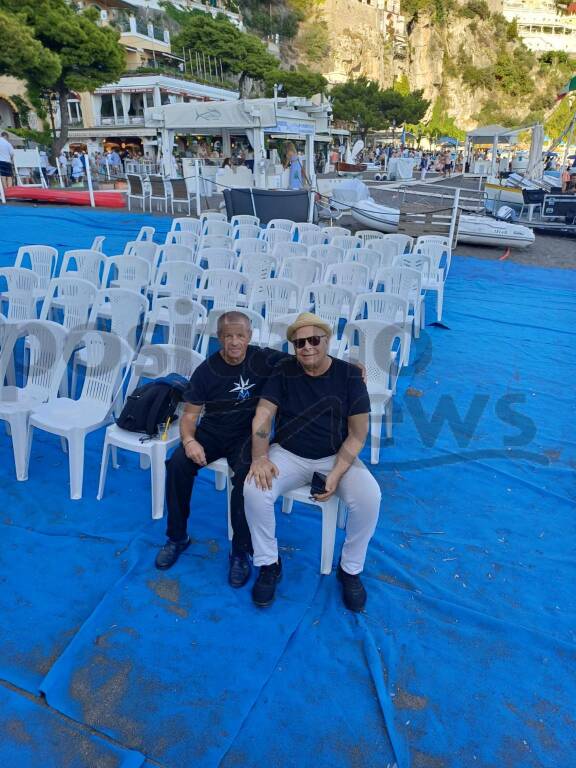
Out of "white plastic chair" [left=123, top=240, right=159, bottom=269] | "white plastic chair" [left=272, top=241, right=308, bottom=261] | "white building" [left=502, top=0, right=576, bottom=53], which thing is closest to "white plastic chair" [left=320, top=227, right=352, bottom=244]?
"white plastic chair" [left=272, top=241, right=308, bottom=261]

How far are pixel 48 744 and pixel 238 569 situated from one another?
3.23ft

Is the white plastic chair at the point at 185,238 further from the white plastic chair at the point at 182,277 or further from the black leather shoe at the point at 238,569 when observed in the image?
the black leather shoe at the point at 238,569

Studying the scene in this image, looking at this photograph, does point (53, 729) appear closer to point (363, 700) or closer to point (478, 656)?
point (363, 700)

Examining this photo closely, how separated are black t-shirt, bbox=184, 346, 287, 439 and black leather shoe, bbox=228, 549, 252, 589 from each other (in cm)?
59

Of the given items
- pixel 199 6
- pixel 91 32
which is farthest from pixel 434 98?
pixel 91 32

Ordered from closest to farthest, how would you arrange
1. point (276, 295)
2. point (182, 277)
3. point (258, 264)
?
point (276, 295), point (182, 277), point (258, 264)

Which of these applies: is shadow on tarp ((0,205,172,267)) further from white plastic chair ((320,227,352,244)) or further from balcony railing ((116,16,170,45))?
balcony railing ((116,16,170,45))

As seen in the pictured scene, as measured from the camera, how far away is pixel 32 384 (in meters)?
3.39

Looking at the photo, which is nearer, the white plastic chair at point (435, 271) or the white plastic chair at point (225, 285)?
the white plastic chair at point (225, 285)

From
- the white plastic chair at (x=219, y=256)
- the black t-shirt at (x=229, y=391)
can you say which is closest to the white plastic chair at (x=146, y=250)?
the white plastic chair at (x=219, y=256)

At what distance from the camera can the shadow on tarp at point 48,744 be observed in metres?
1.70

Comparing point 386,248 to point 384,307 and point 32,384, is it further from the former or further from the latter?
point 32,384

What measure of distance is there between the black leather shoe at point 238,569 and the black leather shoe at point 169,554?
27 cm

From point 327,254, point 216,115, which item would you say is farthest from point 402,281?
point 216,115
